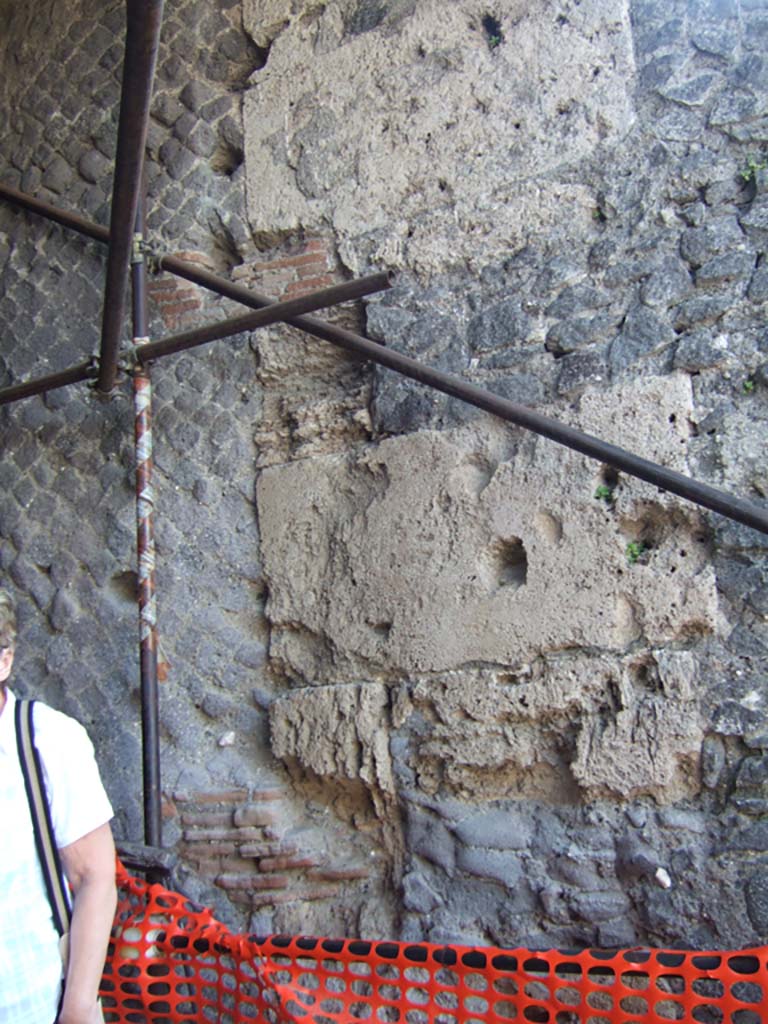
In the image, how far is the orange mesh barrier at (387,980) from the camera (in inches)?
83.7

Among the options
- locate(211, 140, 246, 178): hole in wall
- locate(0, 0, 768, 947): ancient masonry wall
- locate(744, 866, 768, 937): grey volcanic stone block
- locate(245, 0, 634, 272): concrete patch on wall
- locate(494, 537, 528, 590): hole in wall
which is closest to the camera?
locate(744, 866, 768, 937): grey volcanic stone block

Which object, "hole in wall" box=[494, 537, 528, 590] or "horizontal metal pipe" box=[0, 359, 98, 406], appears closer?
"hole in wall" box=[494, 537, 528, 590]

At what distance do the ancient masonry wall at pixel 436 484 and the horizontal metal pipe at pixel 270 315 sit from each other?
37cm

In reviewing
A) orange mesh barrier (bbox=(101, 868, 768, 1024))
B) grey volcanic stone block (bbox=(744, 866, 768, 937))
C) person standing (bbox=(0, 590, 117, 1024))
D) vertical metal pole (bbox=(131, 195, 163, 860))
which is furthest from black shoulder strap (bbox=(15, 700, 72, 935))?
grey volcanic stone block (bbox=(744, 866, 768, 937))

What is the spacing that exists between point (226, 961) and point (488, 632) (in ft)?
3.40

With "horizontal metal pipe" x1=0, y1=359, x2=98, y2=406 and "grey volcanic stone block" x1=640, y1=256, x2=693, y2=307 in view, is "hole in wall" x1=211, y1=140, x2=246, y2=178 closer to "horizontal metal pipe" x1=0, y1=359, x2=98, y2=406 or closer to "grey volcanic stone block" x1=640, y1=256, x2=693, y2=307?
"horizontal metal pipe" x1=0, y1=359, x2=98, y2=406

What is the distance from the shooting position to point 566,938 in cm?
254

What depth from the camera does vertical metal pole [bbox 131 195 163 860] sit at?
112 inches

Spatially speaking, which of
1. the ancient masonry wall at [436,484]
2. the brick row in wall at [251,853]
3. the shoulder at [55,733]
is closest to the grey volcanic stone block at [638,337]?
the ancient masonry wall at [436,484]

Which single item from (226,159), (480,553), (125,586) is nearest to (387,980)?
(480,553)

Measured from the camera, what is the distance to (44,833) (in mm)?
1888

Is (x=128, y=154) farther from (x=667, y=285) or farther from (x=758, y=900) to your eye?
(x=758, y=900)

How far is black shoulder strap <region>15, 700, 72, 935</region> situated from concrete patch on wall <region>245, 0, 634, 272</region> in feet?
6.23

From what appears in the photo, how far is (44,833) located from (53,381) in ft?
5.48
